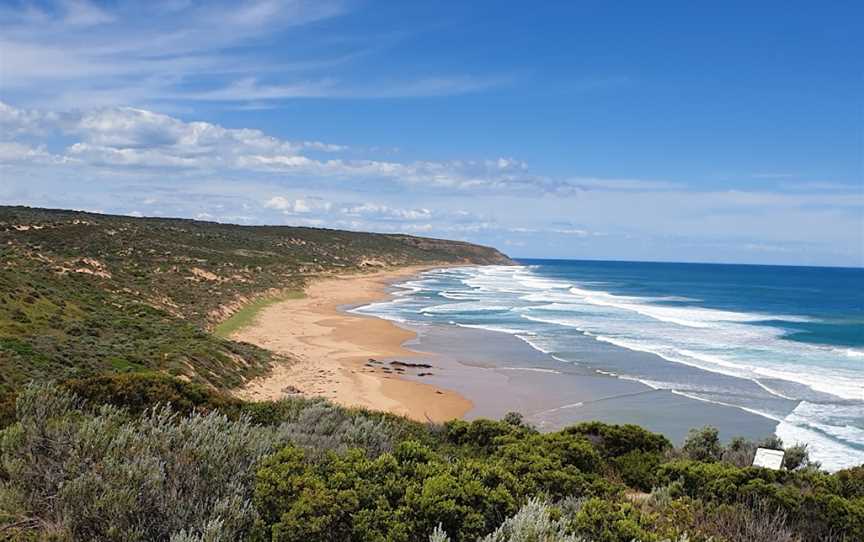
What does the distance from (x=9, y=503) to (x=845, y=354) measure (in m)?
35.8

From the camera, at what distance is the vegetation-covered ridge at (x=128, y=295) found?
17641 mm

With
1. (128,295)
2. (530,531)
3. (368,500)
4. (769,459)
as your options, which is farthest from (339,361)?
(530,531)

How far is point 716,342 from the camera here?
113 ft

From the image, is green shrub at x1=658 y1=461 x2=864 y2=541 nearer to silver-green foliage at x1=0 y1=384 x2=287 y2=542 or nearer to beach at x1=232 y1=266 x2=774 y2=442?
silver-green foliage at x1=0 y1=384 x2=287 y2=542

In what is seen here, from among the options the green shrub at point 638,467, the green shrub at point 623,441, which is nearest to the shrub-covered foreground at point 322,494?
the green shrub at point 638,467

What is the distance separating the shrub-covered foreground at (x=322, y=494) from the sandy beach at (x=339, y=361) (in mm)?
10433

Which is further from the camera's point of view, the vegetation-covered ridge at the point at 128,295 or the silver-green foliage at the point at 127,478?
the vegetation-covered ridge at the point at 128,295

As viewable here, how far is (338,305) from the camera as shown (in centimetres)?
4819

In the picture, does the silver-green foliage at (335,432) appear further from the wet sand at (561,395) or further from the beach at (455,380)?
the wet sand at (561,395)

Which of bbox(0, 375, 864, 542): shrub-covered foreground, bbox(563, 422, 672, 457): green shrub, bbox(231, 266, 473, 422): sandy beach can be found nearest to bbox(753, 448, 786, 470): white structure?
bbox(563, 422, 672, 457): green shrub

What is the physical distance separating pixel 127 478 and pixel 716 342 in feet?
114

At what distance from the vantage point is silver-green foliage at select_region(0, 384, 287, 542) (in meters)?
4.64

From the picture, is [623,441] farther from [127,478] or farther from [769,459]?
[127,478]

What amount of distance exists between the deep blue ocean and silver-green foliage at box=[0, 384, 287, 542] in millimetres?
14446
